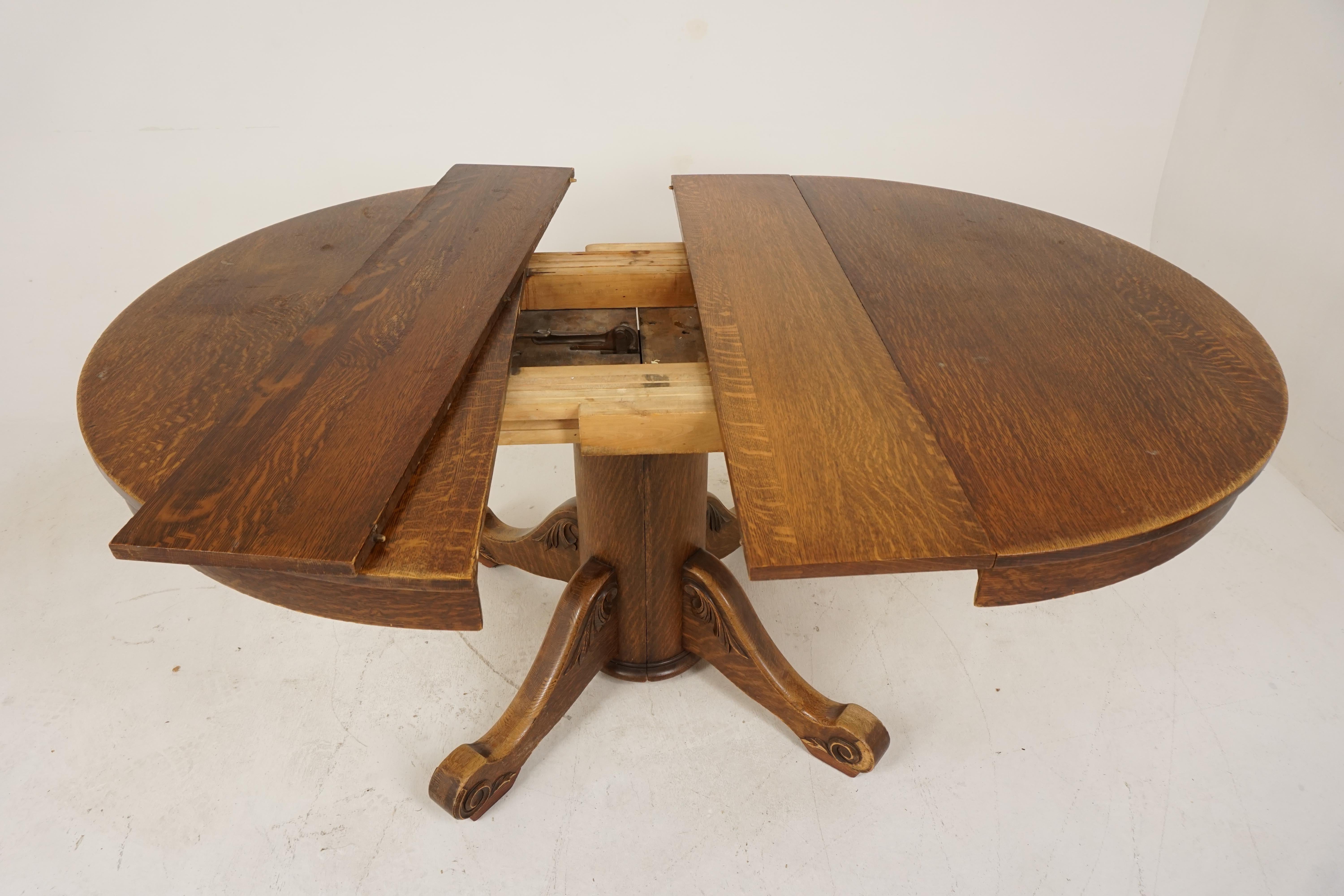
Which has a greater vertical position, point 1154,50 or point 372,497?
point 1154,50

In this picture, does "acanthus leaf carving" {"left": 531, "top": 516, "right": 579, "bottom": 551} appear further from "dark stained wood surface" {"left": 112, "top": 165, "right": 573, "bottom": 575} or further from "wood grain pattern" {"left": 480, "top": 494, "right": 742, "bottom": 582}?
"dark stained wood surface" {"left": 112, "top": 165, "right": 573, "bottom": 575}

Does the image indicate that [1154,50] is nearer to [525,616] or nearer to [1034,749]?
[1034,749]

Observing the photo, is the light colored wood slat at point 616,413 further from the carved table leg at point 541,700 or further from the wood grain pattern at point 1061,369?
the carved table leg at point 541,700

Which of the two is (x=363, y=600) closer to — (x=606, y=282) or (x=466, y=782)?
(x=466, y=782)

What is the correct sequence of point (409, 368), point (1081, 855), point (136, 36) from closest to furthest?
point (409, 368) → point (1081, 855) → point (136, 36)

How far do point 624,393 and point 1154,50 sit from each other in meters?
2.54

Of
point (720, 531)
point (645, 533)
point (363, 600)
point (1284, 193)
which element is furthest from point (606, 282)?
point (1284, 193)

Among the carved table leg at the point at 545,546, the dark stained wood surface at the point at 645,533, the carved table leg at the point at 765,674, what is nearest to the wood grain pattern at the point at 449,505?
the dark stained wood surface at the point at 645,533

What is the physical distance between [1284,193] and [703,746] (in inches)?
87.4

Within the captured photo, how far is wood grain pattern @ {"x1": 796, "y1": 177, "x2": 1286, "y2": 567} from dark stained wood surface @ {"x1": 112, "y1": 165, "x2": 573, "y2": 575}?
2.02 ft

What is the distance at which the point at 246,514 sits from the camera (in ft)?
3.12

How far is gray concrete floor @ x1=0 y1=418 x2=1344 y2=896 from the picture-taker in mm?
1515

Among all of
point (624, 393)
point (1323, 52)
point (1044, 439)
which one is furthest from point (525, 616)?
point (1323, 52)

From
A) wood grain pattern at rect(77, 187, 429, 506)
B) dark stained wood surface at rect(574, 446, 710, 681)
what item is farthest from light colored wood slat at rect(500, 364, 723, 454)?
wood grain pattern at rect(77, 187, 429, 506)
